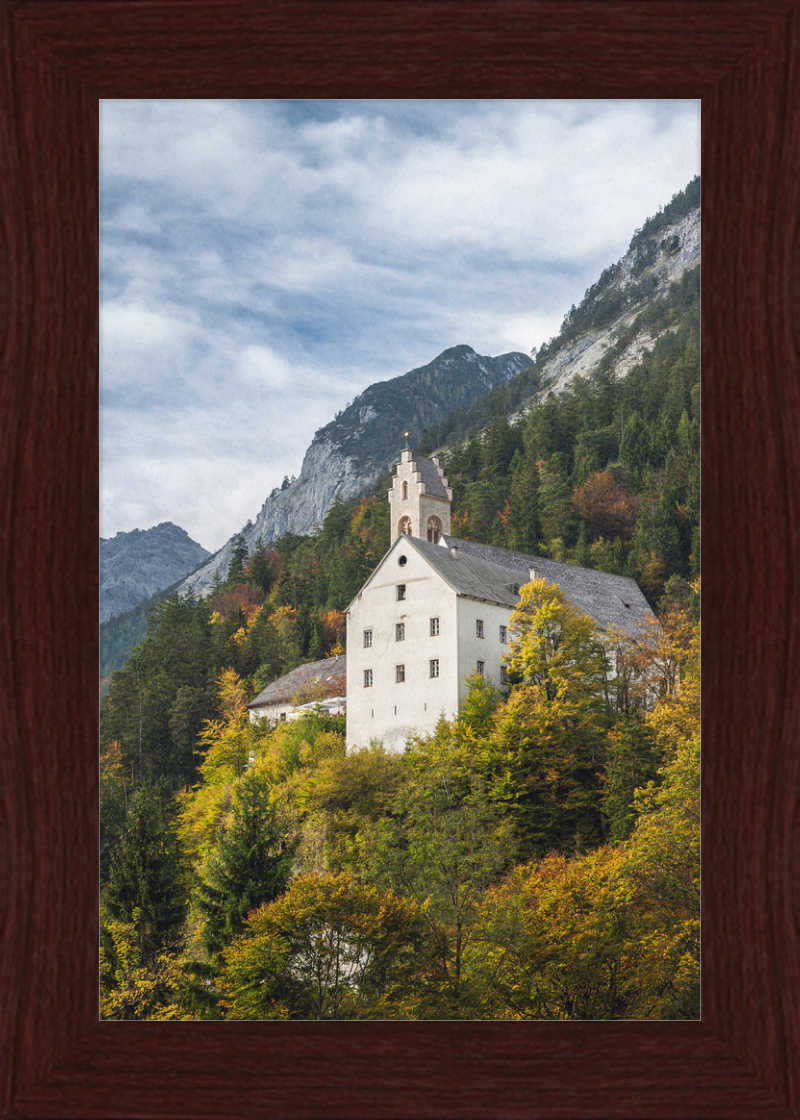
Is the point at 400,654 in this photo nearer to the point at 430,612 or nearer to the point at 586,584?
the point at 430,612

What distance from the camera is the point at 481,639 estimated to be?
1767 cm

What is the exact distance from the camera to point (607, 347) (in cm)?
1561

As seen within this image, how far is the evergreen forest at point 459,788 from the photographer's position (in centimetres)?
1327

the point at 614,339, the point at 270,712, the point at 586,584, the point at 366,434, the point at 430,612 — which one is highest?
the point at 614,339

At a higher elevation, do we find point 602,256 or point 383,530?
point 602,256

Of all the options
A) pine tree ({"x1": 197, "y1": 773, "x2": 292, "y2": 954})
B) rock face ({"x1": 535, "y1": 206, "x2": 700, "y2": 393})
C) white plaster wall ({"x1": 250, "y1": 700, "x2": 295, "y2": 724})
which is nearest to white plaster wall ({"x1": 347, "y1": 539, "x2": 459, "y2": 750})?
white plaster wall ({"x1": 250, "y1": 700, "x2": 295, "y2": 724})

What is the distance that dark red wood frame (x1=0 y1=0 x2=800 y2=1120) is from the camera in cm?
152

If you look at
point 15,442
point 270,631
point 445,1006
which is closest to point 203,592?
point 270,631

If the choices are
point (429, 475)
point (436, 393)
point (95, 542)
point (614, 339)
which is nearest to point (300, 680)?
point (429, 475)

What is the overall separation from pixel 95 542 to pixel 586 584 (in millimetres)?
15348
